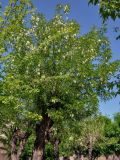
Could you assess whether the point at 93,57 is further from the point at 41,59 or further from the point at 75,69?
the point at 41,59

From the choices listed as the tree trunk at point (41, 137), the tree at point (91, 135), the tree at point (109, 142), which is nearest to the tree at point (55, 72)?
the tree trunk at point (41, 137)

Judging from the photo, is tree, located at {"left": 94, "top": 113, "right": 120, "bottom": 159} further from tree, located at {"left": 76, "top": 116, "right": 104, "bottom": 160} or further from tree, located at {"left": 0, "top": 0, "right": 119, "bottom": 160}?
tree, located at {"left": 0, "top": 0, "right": 119, "bottom": 160}

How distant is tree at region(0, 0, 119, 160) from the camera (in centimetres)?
3628

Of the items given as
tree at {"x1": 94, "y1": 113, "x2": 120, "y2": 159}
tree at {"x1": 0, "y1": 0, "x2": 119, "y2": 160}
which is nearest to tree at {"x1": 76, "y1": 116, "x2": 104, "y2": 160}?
tree at {"x1": 94, "y1": 113, "x2": 120, "y2": 159}

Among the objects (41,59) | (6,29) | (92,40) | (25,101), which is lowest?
(6,29)

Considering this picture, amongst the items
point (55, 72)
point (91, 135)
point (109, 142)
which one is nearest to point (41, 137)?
point (55, 72)

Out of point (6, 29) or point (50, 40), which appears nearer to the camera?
point (6, 29)

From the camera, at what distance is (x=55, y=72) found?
37.2 meters

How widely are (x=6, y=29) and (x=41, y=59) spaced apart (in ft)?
43.3

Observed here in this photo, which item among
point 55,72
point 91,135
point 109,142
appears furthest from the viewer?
point 109,142

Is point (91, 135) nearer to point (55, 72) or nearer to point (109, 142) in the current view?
point (109, 142)

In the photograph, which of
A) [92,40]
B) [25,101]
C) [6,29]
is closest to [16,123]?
[25,101]

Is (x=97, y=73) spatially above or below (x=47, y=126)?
above

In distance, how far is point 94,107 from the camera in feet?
128
